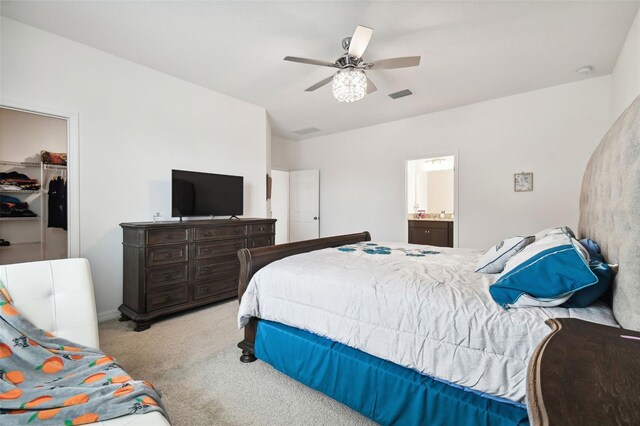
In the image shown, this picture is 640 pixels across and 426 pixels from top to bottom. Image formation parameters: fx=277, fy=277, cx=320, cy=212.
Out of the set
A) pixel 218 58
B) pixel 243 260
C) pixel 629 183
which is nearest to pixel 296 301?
pixel 243 260

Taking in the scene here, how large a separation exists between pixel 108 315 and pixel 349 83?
3.48 metres

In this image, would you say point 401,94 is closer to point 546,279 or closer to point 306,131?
point 306,131

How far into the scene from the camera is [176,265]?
300 centimetres

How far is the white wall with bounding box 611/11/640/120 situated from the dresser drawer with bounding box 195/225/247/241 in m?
4.05

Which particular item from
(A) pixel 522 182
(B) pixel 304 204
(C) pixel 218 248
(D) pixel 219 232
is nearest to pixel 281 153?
(B) pixel 304 204

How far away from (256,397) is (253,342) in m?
0.42

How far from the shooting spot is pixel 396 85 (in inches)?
142

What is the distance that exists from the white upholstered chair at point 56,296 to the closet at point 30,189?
114 inches

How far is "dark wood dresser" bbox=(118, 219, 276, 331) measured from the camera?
278 cm

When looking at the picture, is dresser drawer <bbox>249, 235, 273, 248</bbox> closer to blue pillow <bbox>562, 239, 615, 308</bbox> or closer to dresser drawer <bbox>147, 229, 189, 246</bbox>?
dresser drawer <bbox>147, 229, 189, 246</bbox>

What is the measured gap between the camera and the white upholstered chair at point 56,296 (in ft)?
4.41

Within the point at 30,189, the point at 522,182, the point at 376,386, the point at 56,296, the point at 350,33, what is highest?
the point at 350,33

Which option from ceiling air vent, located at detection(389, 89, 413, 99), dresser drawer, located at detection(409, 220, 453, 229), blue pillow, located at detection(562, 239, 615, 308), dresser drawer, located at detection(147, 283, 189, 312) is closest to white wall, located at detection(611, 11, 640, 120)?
ceiling air vent, located at detection(389, 89, 413, 99)

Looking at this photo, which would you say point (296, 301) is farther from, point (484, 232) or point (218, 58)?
point (484, 232)
